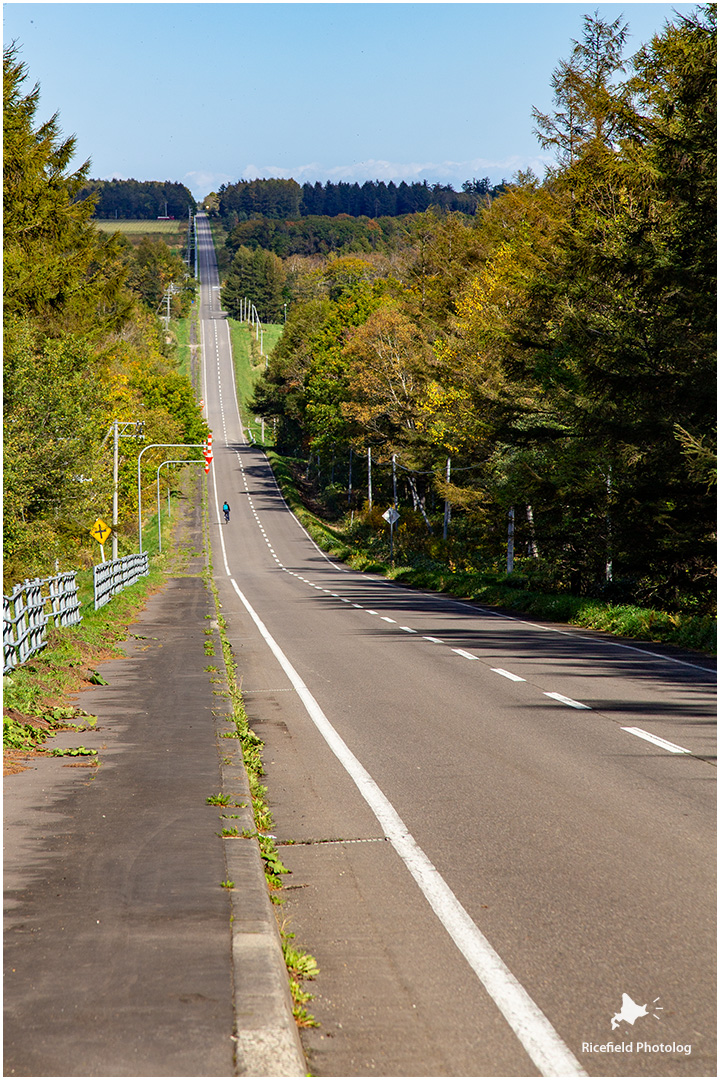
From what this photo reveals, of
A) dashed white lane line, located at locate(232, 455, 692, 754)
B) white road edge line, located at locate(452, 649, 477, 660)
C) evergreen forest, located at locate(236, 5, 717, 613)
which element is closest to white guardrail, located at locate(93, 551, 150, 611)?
dashed white lane line, located at locate(232, 455, 692, 754)

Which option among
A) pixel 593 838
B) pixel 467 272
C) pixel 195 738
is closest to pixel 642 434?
pixel 195 738

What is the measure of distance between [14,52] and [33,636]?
1252 inches

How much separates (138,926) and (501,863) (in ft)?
7.51

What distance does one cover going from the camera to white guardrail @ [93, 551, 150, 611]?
89.0ft

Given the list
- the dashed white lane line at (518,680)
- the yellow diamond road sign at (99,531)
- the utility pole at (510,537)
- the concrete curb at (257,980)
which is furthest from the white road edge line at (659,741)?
the utility pole at (510,537)

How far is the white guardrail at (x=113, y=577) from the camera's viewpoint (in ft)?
89.0

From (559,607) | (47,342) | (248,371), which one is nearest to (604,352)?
(559,607)

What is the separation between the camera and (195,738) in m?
9.52

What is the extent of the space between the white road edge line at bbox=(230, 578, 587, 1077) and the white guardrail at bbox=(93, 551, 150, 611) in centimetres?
1964

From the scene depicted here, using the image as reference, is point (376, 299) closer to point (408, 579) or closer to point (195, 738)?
point (408, 579)

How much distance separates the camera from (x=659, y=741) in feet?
32.2

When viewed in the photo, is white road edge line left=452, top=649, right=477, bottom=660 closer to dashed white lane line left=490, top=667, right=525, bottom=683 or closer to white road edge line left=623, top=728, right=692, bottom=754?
dashed white lane line left=490, top=667, right=525, bottom=683

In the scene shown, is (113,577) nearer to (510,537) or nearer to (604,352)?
(604,352)

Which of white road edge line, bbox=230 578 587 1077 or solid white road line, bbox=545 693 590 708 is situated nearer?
white road edge line, bbox=230 578 587 1077
